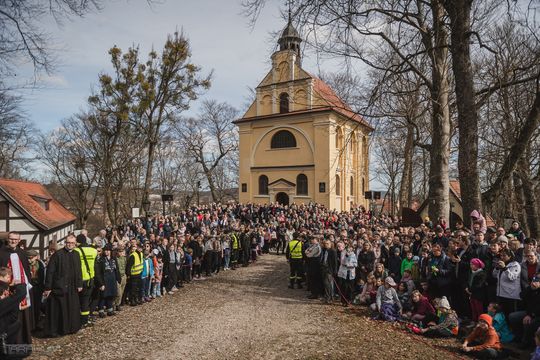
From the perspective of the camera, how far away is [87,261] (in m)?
7.90

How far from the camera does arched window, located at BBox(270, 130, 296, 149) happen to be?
3139cm

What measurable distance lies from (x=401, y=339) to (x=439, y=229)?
3.84 meters

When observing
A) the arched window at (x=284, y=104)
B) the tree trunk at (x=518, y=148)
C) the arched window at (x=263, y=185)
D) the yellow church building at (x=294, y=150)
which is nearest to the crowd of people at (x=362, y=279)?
the tree trunk at (x=518, y=148)

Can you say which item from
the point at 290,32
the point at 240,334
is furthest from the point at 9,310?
→ the point at 290,32

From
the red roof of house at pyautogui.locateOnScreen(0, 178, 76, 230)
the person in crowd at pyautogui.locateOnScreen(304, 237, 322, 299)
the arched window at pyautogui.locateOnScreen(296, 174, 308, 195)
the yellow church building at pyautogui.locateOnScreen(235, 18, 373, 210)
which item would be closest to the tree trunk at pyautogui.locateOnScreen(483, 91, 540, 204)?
the person in crowd at pyautogui.locateOnScreen(304, 237, 322, 299)

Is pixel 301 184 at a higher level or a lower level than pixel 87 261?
higher

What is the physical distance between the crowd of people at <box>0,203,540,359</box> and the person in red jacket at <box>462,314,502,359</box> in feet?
0.05

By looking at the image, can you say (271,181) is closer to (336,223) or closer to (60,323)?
(336,223)

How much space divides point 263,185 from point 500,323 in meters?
26.1

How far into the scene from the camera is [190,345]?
6.88 m

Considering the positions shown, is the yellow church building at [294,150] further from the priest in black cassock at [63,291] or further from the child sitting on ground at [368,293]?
the priest in black cassock at [63,291]

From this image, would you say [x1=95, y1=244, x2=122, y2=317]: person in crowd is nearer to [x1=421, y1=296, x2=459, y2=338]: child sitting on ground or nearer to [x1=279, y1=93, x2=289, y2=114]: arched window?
[x1=421, y1=296, x2=459, y2=338]: child sitting on ground

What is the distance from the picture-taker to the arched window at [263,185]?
32.2 metres

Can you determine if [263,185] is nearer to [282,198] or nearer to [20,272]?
[282,198]
